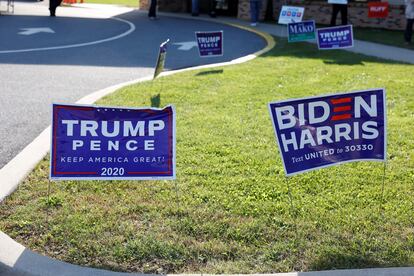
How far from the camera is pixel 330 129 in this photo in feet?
14.2

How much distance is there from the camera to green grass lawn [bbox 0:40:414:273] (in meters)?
3.88

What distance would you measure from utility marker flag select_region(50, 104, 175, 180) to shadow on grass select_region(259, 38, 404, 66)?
7.27 m

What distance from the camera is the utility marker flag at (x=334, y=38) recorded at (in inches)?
468

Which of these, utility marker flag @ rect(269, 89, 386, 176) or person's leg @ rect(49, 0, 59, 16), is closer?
utility marker flag @ rect(269, 89, 386, 176)

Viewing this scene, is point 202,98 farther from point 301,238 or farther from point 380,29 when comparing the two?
point 380,29

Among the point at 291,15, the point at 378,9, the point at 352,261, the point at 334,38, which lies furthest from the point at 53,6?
the point at 352,261

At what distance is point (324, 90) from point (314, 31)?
4647 millimetres

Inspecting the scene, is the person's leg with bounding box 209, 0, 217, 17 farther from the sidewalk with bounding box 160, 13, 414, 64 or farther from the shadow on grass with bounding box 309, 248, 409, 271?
the shadow on grass with bounding box 309, 248, 409, 271

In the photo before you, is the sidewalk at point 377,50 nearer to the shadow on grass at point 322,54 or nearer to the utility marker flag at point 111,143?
the shadow on grass at point 322,54

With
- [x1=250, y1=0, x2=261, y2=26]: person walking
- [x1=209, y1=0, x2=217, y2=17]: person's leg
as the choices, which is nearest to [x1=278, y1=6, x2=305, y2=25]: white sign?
[x1=250, y1=0, x2=261, y2=26]: person walking

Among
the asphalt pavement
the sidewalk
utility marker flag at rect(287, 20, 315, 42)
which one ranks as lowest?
the asphalt pavement

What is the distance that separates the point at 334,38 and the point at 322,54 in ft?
1.59

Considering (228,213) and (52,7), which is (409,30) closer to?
(228,213)

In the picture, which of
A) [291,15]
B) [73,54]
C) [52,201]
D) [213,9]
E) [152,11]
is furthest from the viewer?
[213,9]
